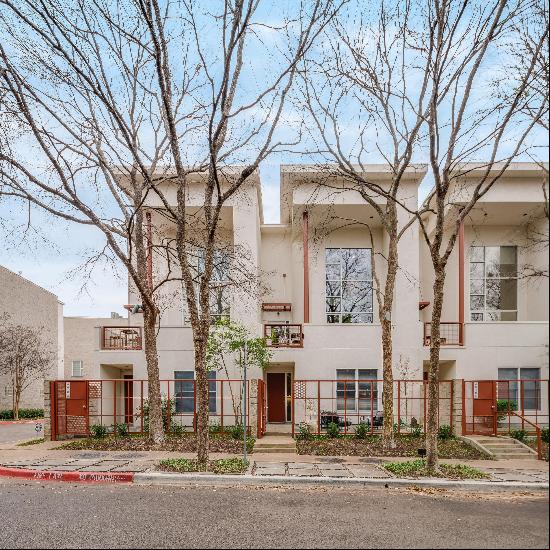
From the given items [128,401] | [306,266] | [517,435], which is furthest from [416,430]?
[128,401]

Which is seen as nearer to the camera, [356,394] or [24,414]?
[356,394]

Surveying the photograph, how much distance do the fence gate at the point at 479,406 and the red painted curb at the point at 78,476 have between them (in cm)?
1044

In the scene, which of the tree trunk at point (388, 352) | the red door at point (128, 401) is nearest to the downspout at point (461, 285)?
the tree trunk at point (388, 352)

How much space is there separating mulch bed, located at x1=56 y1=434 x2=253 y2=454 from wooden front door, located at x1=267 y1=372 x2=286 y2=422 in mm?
5856

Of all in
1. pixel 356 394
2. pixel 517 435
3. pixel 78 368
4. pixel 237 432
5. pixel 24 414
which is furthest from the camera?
pixel 78 368

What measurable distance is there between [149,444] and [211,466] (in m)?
3.93

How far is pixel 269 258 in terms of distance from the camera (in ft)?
77.8

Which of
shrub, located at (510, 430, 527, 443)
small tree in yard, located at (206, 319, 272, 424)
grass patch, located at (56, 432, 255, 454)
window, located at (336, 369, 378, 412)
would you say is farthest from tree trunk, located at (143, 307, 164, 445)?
shrub, located at (510, 430, 527, 443)

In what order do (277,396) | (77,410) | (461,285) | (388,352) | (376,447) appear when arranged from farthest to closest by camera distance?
(277,396)
(461,285)
(77,410)
(388,352)
(376,447)

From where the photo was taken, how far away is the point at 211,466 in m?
10.8

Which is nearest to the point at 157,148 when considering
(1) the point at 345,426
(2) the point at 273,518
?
(1) the point at 345,426

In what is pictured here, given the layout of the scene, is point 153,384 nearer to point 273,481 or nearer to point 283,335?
point 273,481

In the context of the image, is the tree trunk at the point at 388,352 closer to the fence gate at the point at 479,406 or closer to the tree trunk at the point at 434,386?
the fence gate at the point at 479,406

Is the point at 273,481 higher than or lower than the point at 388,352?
lower
